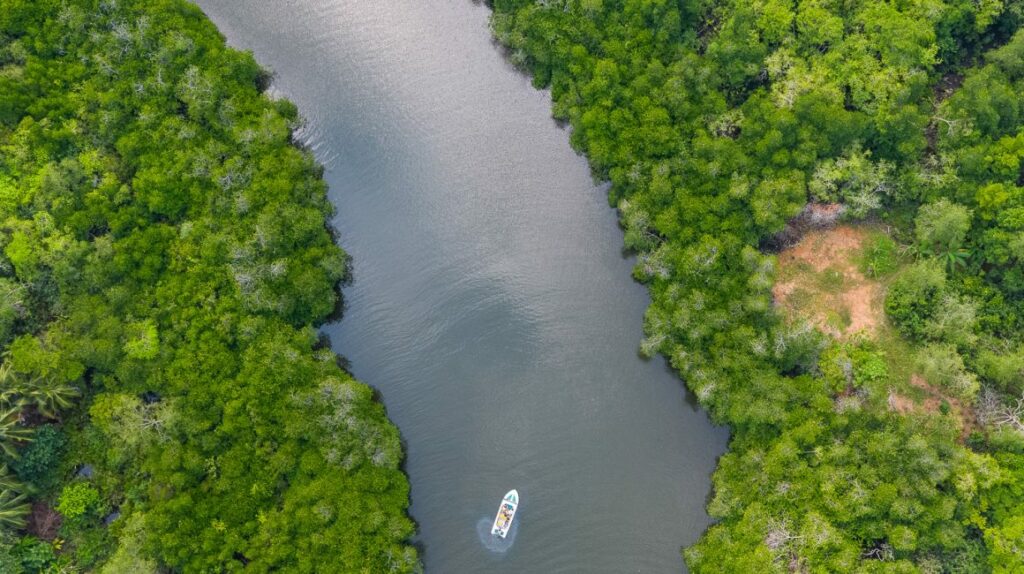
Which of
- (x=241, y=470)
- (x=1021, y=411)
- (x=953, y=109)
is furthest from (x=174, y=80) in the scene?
(x=1021, y=411)

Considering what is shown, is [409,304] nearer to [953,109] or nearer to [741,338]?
[741,338]

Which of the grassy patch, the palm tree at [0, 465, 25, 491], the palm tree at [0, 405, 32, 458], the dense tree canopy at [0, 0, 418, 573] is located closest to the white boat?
the dense tree canopy at [0, 0, 418, 573]

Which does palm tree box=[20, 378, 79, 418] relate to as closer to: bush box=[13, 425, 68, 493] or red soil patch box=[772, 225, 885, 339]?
bush box=[13, 425, 68, 493]

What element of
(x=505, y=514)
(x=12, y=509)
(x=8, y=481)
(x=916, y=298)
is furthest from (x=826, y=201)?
(x=12, y=509)

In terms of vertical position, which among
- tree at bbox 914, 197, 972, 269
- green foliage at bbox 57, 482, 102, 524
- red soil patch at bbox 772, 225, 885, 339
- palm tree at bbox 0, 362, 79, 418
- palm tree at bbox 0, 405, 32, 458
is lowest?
green foliage at bbox 57, 482, 102, 524

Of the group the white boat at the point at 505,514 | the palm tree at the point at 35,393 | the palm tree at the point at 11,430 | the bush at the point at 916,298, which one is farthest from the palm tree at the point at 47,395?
the bush at the point at 916,298

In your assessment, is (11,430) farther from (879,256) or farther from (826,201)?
(879,256)

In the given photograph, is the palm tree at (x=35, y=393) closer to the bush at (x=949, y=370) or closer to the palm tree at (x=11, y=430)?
the palm tree at (x=11, y=430)
